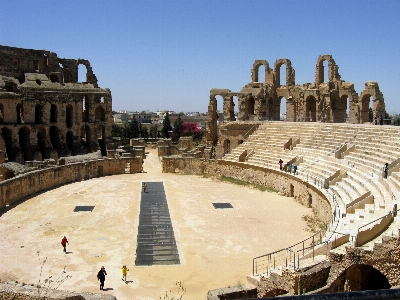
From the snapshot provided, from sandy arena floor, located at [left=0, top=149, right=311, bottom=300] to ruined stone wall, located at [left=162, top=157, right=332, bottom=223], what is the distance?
0.69 metres

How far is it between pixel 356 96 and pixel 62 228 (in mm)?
23951

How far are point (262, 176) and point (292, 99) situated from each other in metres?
11.7

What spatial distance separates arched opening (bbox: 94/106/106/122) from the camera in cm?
3950

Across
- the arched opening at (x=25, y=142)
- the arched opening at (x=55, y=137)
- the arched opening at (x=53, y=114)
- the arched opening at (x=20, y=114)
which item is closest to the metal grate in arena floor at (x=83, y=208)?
the arched opening at (x=25, y=142)

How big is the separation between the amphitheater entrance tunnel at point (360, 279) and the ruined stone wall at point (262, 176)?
5.21 meters

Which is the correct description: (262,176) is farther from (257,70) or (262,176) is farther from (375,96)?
(257,70)

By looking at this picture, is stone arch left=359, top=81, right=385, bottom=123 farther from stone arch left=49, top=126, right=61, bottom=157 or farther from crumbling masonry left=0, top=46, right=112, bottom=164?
stone arch left=49, top=126, right=61, bottom=157

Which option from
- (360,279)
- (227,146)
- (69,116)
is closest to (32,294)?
(360,279)

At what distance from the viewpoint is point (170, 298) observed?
10.6 m

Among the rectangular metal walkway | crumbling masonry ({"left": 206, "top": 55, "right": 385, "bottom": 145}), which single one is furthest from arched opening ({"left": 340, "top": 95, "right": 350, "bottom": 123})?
the rectangular metal walkway

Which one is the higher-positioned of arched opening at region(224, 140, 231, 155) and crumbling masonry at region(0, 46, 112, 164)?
crumbling masonry at region(0, 46, 112, 164)

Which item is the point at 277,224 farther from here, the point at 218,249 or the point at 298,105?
the point at 298,105

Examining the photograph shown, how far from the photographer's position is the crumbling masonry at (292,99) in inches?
1283

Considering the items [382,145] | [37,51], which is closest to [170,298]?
[382,145]
